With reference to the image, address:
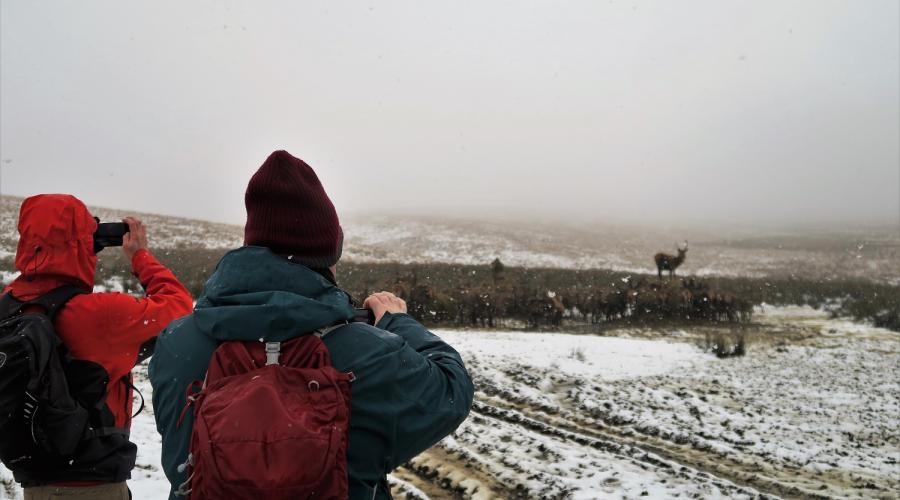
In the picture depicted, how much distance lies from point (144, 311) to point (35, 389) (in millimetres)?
456

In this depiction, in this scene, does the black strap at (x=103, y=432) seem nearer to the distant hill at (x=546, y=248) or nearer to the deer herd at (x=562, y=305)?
the deer herd at (x=562, y=305)

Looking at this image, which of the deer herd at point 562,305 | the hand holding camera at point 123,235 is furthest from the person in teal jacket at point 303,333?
the deer herd at point 562,305

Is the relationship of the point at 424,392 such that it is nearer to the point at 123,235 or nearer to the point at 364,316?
the point at 364,316

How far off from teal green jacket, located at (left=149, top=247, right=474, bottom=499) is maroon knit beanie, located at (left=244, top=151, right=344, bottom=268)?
59mm

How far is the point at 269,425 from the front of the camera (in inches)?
47.1

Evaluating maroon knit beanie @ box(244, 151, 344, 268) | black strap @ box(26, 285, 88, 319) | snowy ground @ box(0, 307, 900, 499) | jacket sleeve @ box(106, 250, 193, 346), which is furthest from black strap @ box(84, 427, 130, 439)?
snowy ground @ box(0, 307, 900, 499)

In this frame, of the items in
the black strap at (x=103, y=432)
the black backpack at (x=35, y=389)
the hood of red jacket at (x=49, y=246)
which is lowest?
the black strap at (x=103, y=432)

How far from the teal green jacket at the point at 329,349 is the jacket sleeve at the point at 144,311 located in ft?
2.75

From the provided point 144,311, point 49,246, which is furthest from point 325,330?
point 49,246

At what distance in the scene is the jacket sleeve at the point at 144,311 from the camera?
7.30 feet

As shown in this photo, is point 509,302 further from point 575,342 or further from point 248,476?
point 248,476

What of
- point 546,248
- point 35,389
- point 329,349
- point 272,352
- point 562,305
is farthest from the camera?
point 546,248

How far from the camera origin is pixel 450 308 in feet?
49.8

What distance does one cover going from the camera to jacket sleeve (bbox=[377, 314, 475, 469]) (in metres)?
1.49
